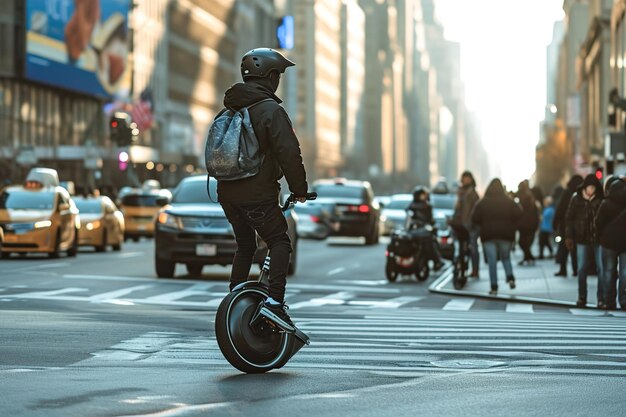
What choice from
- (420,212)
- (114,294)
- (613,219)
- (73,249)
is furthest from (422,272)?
(73,249)

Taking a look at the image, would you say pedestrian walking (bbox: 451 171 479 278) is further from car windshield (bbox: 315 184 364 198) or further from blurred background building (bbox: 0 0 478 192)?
blurred background building (bbox: 0 0 478 192)

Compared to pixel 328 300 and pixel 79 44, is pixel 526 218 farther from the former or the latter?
pixel 79 44

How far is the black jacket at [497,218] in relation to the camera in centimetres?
2536

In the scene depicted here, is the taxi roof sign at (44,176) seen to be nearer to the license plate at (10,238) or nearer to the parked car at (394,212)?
the parked car at (394,212)

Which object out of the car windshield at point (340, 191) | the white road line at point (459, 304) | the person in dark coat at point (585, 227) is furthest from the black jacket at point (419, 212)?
the car windshield at point (340, 191)

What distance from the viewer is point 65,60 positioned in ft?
299

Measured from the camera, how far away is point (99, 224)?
130 feet

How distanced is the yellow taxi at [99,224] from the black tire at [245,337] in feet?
96.5

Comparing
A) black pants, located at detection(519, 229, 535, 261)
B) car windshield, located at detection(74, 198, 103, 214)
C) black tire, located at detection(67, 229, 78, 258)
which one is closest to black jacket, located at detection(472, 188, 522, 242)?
black pants, located at detection(519, 229, 535, 261)

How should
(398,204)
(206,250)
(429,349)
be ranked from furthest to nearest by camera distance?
(398,204) < (206,250) < (429,349)

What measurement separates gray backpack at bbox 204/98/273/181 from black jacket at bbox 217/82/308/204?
59mm

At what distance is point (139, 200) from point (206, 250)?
26.8 meters

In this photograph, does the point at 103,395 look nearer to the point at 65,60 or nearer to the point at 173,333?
the point at 173,333

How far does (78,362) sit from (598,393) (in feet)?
11.0
